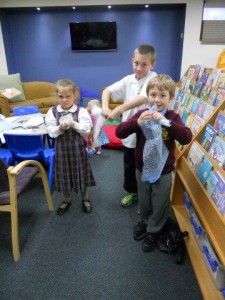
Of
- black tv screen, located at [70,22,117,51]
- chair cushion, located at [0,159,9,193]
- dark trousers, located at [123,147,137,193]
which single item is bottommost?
dark trousers, located at [123,147,137,193]

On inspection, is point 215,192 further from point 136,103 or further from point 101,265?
point 101,265

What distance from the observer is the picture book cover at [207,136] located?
1.59m

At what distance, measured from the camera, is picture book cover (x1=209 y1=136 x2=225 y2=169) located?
141 cm

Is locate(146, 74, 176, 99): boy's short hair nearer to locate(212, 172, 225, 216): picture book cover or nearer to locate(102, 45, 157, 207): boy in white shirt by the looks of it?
locate(102, 45, 157, 207): boy in white shirt

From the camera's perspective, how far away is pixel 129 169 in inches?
82.4

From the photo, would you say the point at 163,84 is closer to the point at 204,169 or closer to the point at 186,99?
the point at 204,169

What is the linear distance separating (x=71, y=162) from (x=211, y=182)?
1091 millimetres

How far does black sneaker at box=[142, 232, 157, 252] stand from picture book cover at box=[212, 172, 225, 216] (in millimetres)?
620

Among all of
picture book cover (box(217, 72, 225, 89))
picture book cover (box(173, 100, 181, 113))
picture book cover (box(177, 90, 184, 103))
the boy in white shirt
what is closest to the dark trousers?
the boy in white shirt

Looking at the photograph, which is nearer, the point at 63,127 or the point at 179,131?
the point at 179,131

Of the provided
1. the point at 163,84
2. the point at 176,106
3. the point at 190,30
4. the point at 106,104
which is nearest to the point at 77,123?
the point at 106,104

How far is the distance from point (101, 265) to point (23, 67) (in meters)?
5.80

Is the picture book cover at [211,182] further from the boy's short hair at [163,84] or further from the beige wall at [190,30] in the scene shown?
the beige wall at [190,30]

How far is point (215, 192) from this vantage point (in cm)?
134
